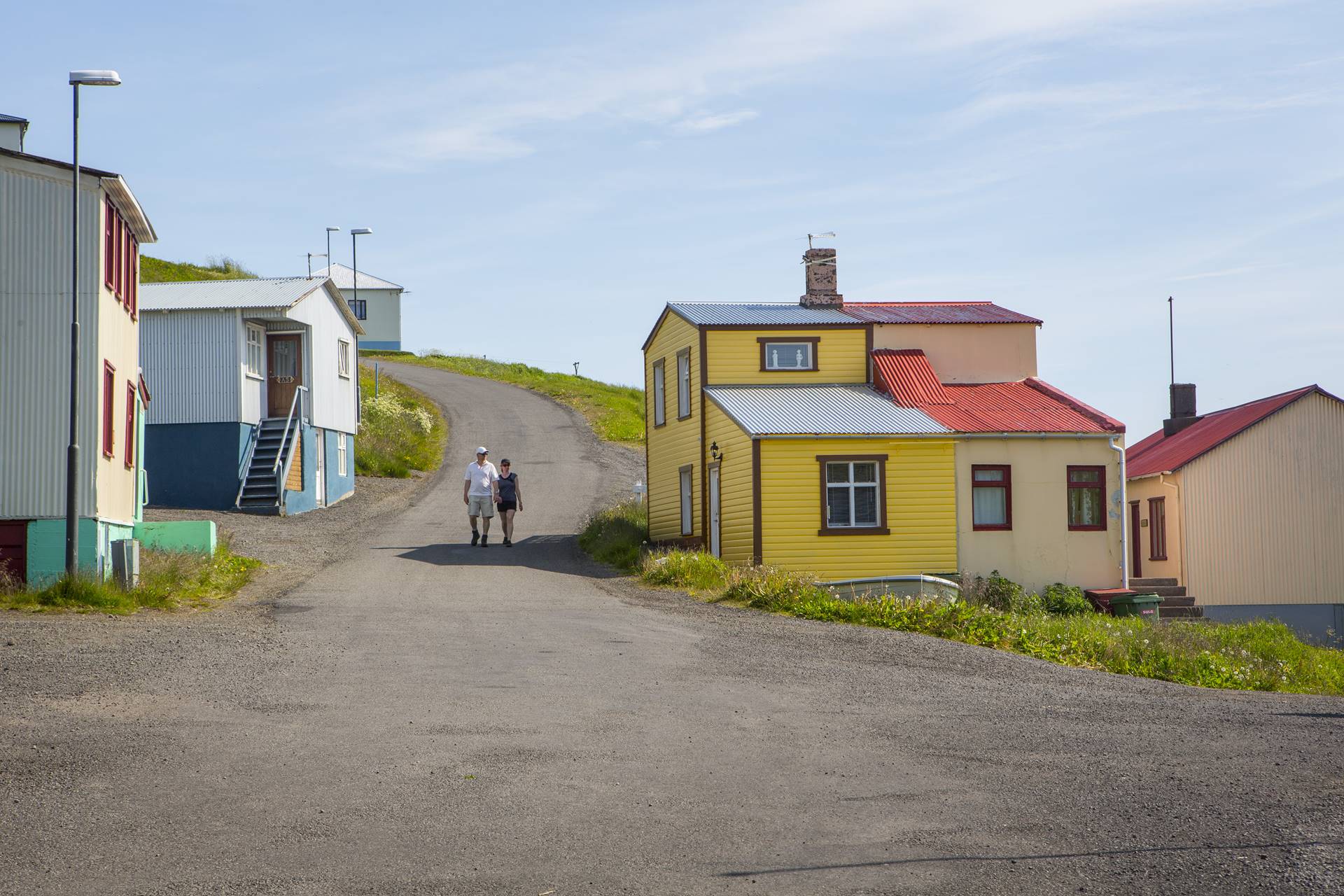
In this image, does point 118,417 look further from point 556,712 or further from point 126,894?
point 126,894

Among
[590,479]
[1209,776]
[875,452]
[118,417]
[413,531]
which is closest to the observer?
[1209,776]

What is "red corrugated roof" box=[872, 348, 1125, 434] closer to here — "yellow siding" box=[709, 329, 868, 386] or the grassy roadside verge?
"yellow siding" box=[709, 329, 868, 386]

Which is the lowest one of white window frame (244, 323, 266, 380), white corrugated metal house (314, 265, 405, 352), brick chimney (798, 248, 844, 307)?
white window frame (244, 323, 266, 380)

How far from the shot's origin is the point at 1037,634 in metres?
17.1

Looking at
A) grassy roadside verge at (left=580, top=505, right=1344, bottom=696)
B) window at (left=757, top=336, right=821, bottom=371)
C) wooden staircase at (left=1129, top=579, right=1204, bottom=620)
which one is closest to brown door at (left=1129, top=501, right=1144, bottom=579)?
wooden staircase at (left=1129, top=579, right=1204, bottom=620)

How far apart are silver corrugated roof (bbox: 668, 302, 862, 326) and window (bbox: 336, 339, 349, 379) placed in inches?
444

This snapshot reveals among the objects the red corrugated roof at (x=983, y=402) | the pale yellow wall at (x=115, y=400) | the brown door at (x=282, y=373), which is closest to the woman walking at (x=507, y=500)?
the pale yellow wall at (x=115, y=400)

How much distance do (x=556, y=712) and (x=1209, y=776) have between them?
186 inches

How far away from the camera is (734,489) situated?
2444 centimetres

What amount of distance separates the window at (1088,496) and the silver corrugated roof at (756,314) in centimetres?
546

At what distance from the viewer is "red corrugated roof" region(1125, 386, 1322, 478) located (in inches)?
1131

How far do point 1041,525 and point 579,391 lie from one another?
34858 millimetres

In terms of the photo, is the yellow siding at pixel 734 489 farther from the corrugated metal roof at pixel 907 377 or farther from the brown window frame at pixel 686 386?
the corrugated metal roof at pixel 907 377

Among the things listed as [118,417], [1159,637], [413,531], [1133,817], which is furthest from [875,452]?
[1133,817]
